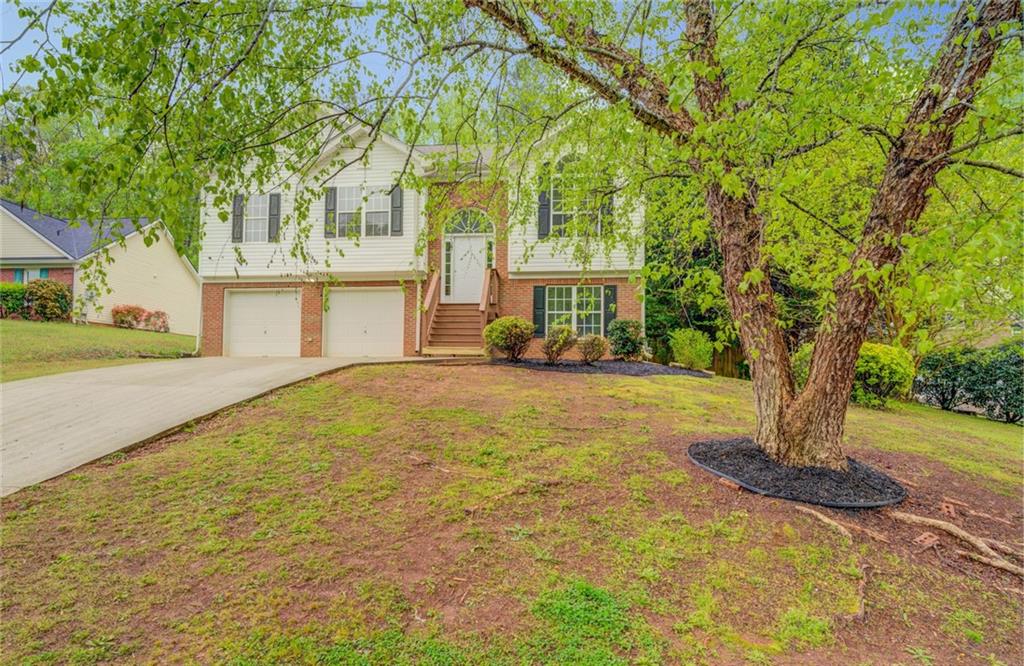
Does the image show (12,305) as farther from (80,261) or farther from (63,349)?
(63,349)

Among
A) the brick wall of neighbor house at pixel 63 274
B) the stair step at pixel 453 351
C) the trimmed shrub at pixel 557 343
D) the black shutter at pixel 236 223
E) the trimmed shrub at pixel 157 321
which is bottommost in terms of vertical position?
the stair step at pixel 453 351

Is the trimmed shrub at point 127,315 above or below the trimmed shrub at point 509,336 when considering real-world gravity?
above

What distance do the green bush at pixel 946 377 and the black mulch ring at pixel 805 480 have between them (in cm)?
892

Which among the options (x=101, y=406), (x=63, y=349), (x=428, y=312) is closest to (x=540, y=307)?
(x=428, y=312)

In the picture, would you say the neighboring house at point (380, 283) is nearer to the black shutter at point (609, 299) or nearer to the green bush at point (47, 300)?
the black shutter at point (609, 299)

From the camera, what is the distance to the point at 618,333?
1215cm

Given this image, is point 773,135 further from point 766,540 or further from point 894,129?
point 766,540

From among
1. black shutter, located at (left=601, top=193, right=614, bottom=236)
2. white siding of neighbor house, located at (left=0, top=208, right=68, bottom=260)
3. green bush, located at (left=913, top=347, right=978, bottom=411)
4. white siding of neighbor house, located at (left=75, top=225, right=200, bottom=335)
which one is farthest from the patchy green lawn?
green bush, located at (left=913, top=347, right=978, bottom=411)

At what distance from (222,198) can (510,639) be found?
119 inches

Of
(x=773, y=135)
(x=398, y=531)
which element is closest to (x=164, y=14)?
(x=398, y=531)

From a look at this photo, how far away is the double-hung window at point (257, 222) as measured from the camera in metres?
13.6

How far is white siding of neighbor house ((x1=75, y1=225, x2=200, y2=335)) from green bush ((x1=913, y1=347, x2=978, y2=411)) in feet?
78.3

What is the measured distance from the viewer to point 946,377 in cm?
1149

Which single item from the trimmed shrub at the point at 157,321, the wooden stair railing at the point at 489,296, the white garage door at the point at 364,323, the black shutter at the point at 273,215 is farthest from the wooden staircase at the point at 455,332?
the trimmed shrub at the point at 157,321
